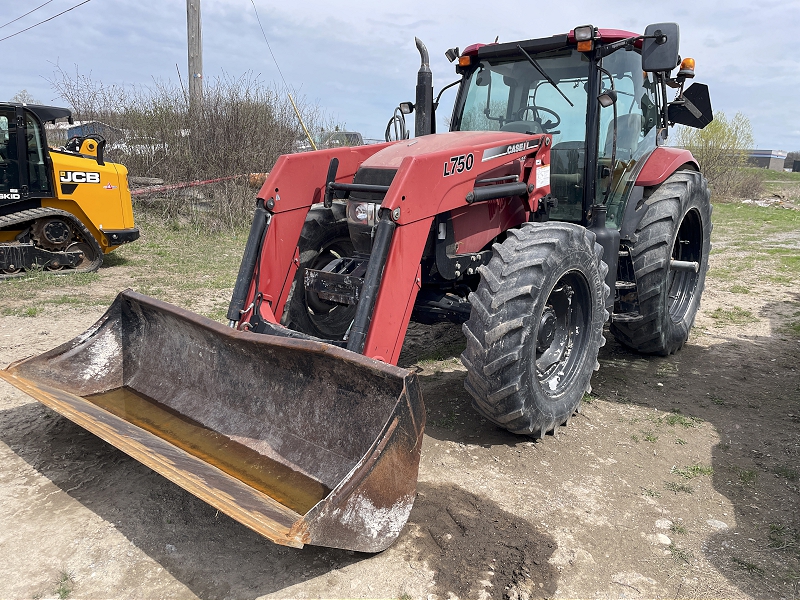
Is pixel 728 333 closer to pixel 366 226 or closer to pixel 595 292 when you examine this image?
pixel 595 292

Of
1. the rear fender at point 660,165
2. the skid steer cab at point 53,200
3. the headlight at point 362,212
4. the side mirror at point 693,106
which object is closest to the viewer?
the headlight at point 362,212

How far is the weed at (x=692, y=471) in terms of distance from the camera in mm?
3567

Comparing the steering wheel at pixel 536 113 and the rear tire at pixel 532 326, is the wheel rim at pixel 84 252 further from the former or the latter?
the rear tire at pixel 532 326

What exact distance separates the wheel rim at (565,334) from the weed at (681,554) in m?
1.16

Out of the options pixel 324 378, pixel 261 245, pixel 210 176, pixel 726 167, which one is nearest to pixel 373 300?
pixel 324 378

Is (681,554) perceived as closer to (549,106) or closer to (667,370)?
(667,370)

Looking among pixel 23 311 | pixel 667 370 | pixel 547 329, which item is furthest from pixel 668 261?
pixel 23 311

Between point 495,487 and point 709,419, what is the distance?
1.85 meters

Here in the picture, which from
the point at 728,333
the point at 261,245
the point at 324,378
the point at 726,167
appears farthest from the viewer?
the point at 726,167

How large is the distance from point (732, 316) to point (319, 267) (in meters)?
4.83

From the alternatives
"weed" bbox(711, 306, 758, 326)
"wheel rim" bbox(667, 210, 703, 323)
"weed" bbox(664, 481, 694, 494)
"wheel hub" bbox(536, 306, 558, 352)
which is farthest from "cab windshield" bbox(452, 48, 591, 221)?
"weed" bbox(711, 306, 758, 326)

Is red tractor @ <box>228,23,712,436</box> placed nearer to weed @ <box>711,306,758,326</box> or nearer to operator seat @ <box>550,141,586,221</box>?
operator seat @ <box>550,141,586,221</box>

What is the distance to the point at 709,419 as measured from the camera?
4.30m

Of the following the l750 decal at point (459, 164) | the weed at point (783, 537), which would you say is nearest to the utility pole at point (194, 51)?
the l750 decal at point (459, 164)
